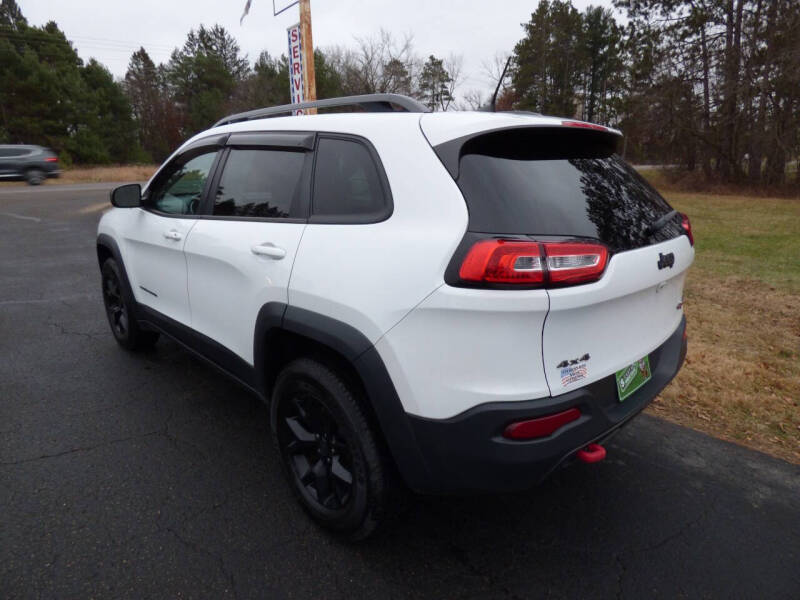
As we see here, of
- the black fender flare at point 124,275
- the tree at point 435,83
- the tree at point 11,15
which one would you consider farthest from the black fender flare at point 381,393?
the tree at point 11,15

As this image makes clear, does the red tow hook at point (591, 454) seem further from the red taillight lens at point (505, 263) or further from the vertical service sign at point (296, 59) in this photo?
the vertical service sign at point (296, 59)

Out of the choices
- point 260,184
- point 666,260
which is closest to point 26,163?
point 260,184

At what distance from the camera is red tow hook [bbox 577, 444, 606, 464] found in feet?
6.07

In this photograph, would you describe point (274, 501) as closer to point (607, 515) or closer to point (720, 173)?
point (607, 515)

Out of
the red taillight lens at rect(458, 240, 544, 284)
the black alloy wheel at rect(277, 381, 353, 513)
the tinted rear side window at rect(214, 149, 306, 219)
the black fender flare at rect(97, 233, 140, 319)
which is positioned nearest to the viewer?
the red taillight lens at rect(458, 240, 544, 284)

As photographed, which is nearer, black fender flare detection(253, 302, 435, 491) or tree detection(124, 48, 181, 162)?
black fender flare detection(253, 302, 435, 491)

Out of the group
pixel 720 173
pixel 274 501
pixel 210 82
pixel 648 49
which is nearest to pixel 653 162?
pixel 720 173

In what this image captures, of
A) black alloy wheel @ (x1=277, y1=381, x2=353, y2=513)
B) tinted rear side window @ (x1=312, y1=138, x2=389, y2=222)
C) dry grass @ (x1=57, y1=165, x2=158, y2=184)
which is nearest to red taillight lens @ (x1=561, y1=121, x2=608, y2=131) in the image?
tinted rear side window @ (x1=312, y1=138, x2=389, y2=222)

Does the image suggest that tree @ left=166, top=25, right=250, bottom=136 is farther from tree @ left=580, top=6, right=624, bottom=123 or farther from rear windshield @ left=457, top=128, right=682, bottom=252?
rear windshield @ left=457, top=128, right=682, bottom=252

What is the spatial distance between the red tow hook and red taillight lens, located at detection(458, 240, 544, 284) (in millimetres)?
679

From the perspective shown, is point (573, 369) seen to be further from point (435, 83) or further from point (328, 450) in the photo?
point (435, 83)

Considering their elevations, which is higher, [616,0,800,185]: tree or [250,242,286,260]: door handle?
[616,0,800,185]: tree

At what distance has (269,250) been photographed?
229 centimetres

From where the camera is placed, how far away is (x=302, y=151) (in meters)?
2.39
